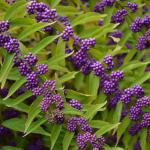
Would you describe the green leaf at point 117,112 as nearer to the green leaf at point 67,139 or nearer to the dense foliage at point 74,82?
the dense foliage at point 74,82

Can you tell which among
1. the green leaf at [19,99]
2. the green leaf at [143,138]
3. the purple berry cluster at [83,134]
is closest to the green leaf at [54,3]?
the green leaf at [19,99]

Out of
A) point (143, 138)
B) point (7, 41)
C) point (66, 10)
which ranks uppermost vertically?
point (66, 10)

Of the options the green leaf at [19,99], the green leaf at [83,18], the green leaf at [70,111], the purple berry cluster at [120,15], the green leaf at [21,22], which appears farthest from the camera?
the purple berry cluster at [120,15]

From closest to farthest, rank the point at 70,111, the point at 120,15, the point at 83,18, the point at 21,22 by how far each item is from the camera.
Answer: the point at 70,111 → the point at 21,22 → the point at 83,18 → the point at 120,15

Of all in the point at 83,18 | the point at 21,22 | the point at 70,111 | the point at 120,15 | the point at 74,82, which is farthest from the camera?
the point at 74,82

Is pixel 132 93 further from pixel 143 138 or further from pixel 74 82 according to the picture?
pixel 74 82

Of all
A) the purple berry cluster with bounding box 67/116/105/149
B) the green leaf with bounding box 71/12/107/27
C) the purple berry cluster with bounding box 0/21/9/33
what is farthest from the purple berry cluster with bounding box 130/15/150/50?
the purple berry cluster with bounding box 0/21/9/33

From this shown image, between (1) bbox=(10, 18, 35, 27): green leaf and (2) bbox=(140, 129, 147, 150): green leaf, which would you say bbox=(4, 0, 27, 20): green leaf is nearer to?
(1) bbox=(10, 18, 35, 27): green leaf

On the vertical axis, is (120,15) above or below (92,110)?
above

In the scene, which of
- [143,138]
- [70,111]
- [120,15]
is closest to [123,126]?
[143,138]
